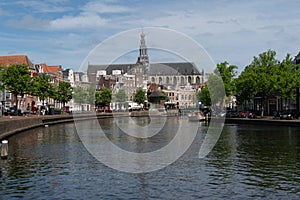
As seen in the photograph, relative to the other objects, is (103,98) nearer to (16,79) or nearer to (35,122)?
(16,79)

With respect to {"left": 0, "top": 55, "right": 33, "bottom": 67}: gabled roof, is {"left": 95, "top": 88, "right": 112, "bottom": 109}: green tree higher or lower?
lower

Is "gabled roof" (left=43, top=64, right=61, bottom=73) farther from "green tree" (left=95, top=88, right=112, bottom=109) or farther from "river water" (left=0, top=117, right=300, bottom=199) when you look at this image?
"river water" (left=0, top=117, right=300, bottom=199)

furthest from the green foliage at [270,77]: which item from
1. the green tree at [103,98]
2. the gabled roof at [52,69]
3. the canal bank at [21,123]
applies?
the gabled roof at [52,69]

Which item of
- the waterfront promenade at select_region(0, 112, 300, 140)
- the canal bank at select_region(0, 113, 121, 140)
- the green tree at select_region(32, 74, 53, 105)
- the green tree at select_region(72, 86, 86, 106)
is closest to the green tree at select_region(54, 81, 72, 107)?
the green tree at select_region(32, 74, 53, 105)

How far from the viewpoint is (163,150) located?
41.1 m

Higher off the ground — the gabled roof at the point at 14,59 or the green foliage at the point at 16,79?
the gabled roof at the point at 14,59

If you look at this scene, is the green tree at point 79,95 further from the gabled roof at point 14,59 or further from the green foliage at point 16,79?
the green foliage at point 16,79

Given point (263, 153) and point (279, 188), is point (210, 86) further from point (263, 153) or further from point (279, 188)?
point (279, 188)

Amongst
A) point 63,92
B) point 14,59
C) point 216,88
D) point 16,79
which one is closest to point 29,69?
point 14,59

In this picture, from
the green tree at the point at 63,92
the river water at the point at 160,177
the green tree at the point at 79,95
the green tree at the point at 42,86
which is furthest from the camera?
the green tree at the point at 79,95

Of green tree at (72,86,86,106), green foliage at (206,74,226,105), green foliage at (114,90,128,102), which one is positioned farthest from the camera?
green foliage at (114,90,128,102)

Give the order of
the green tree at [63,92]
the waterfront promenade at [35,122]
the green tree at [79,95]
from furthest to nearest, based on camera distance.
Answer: the green tree at [79,95] < the green tree at [63,92] < the waterfront promenade at [35,122]

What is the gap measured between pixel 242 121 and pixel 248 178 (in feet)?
220

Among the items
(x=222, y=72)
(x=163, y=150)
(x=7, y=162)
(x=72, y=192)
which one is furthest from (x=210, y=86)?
(x=72, y=192)
